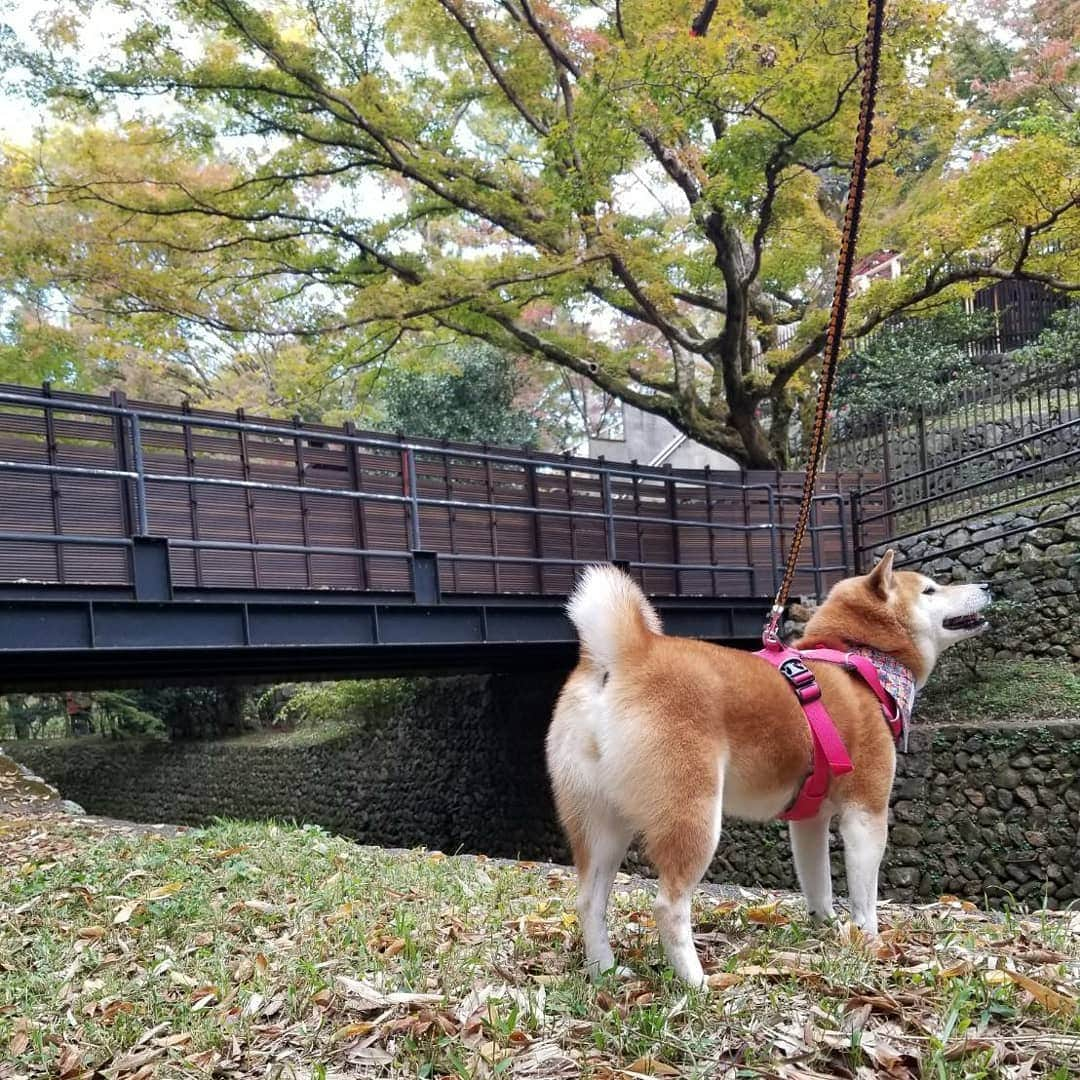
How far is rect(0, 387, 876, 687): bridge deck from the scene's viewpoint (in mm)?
7445

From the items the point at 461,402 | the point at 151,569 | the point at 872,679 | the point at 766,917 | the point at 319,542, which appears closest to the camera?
the point at 872,679

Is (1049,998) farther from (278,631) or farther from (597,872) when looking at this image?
(278,631)

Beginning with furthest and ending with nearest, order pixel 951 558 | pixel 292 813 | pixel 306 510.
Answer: pixel 292 813 → pixel 951 558 → pixel 306 510

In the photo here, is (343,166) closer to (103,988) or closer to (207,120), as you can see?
(207,120)

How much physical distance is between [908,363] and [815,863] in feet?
59.9

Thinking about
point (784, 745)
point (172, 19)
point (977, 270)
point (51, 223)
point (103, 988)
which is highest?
point (172, 19)

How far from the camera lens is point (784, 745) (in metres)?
3.28

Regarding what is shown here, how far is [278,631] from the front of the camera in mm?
8234

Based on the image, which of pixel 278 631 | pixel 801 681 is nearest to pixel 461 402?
pixel 278 631

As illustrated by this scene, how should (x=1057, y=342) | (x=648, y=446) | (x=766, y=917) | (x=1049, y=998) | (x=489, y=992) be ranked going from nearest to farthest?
(x=1049, y=998) < (x=489, y=992) < (x=766, y=917) < (x=1057, y=342) < (x=648, y=446)

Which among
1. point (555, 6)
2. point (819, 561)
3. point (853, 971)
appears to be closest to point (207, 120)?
point (555, 6)

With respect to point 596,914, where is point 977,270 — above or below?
above

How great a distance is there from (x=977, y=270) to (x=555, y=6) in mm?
7782

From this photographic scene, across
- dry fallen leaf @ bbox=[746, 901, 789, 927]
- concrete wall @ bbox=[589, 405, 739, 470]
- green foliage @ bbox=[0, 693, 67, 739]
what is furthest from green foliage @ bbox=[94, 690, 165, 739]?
dry fallen leaf @ bbox=[746, 901, 789, 927]
